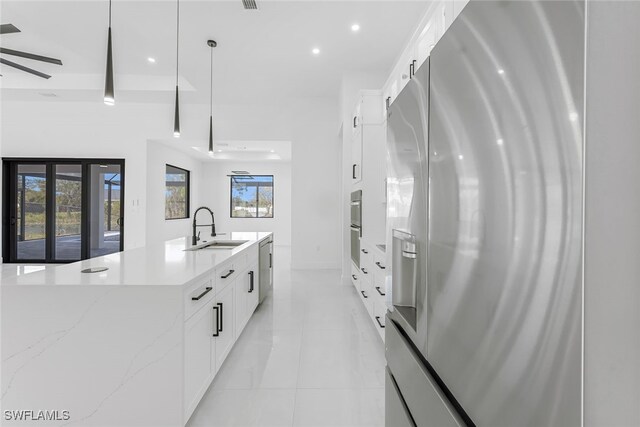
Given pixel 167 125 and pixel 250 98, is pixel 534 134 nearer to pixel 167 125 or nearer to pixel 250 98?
pixel 250 98

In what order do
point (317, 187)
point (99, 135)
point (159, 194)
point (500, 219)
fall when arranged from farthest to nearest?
point (159, 194) → point (99, 135) → point (317, 187) → point (500, 219)

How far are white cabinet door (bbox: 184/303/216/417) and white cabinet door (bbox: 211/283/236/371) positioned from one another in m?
0.06

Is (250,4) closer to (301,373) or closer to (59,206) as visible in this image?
(301,373)

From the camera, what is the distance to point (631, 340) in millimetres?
349

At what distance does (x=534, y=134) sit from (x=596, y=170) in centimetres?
10

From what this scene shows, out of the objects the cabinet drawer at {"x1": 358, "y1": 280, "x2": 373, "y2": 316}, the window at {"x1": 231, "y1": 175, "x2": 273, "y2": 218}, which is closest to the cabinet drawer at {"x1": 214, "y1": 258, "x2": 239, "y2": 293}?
the cabinet drawer at {"x1": 358, "y1": 280, "x2": 373, "y2": 316}

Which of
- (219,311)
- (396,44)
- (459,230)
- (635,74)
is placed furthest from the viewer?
(396,44)

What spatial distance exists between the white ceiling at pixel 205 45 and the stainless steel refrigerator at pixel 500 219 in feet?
11.4

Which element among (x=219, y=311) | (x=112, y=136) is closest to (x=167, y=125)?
(x=112, y=136)

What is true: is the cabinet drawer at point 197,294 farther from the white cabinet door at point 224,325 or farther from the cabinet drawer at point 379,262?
the cabinet drawer at point 379,262

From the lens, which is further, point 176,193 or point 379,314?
point 176,193

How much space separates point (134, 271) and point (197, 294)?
16.8 inches

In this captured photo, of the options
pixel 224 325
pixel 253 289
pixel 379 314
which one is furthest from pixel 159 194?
pixel 379 314

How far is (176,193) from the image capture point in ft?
27.5
